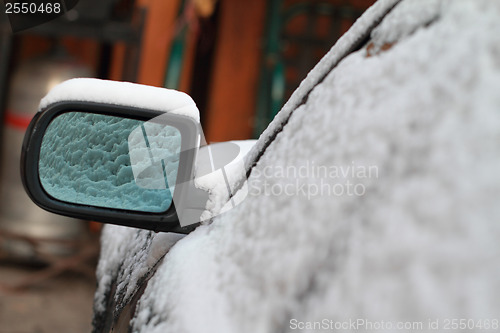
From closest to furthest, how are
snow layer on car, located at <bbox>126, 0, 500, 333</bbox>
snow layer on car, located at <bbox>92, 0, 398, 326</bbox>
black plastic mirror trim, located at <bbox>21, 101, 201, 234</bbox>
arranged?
snow layer on car, located at <bbox>126, 0, 500, 333</bbox> → snow layer on car, located at <bbox>92, 0, 398, 326</bbox> → black plastic mirror trim, located at <bbox>21, 101, 201, 234</bbox>

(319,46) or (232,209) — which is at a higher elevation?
(319,46)

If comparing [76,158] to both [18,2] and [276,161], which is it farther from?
[18,2]

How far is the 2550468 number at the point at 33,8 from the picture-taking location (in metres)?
3.98

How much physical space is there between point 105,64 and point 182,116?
5702 millimetres

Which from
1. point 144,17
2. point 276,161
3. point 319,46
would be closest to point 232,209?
point 276,161

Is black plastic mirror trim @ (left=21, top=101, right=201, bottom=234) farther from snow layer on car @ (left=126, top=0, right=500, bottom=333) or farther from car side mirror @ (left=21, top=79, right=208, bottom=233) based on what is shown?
snow layer on car @ (left=126, top=0, right=500, bottom=333)

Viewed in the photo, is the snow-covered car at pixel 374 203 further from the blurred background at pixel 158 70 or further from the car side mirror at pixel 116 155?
the blurred background at pixel 158 70

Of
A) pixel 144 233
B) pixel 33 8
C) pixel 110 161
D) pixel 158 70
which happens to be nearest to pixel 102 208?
pixel 110 161

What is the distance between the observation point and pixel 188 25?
14.3ft

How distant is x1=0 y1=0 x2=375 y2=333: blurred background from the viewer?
406cm

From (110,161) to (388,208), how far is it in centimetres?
48

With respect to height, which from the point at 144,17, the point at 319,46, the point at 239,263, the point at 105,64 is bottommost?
the point at 239,263

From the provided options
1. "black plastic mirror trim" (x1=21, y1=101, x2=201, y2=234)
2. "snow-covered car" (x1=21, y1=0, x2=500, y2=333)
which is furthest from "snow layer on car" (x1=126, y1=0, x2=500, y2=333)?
"black plastic mirror trim" (x1=21, y1=101, x2=201, y2=234)

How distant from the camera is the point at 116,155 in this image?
32.3 inches
